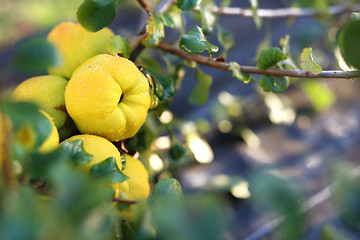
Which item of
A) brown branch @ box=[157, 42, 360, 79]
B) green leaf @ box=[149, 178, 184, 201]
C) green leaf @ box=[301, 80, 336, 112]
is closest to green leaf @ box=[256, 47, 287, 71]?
brown branch @ box=[157, 42, 360, 79]

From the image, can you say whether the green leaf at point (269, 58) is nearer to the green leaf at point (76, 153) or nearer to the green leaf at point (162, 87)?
the green leaf at point (162, 87)

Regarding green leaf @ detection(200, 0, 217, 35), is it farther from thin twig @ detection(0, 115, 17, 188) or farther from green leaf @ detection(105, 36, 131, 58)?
thin twig @ detection(0, 115, 17, 188)

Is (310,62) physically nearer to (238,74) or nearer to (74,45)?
(238,74)

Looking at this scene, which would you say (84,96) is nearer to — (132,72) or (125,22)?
(132,72)

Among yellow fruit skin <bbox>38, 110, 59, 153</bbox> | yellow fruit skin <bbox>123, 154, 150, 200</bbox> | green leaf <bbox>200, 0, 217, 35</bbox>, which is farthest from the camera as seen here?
green leaf <bbox>200, 0, 217, 35</bbox>

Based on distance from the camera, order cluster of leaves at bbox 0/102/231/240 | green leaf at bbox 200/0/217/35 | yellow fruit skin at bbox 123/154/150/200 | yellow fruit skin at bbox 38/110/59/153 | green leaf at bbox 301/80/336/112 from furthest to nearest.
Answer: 1. green leaf at bbox 301/80/336/112
2. green leaf at bbox 200/0/217/35
3. yellow fruit skin at bbox 123/154/150/200
4. yellow fruit skin at bbox 38/110/59/153
5. cluster of leaves at bbox 0/102/231/240
